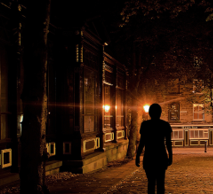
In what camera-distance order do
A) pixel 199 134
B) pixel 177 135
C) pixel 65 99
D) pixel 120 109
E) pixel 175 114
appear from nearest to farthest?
pixel 65 99, pixel 120 109, pixel 177 135, pixel 199 134, pixel 175 114

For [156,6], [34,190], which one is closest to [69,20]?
[156,6]

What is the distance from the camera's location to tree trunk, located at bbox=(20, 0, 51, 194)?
18.5 feet

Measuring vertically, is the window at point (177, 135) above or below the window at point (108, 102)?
below

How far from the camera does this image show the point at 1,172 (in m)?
7.84

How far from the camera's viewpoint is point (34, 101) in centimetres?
566

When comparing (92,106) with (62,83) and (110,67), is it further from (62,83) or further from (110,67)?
(110,67)

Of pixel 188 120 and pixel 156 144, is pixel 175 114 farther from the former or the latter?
pixel 156 144

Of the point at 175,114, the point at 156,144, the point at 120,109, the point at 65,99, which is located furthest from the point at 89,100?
the point at 175,114

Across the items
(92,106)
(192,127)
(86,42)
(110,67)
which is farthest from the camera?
(192,127)

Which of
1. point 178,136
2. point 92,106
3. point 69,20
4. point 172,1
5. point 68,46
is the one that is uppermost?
point 172,1

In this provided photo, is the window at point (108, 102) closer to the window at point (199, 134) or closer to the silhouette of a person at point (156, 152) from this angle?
the silhouette of a person at point (156, 152)

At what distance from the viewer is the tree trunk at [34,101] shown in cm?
565

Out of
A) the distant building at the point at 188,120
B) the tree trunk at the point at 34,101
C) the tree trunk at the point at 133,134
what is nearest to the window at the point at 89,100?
the tree trunk at the point at 133,134

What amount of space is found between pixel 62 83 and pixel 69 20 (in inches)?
84.0
